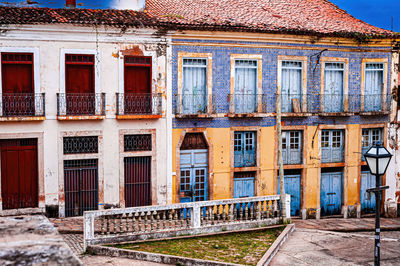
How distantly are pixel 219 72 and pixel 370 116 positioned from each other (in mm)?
6762

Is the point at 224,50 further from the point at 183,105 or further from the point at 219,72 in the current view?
the point at 183,105

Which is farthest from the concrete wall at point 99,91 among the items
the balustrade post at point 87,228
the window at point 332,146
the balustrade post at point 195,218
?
the window at point 332,146

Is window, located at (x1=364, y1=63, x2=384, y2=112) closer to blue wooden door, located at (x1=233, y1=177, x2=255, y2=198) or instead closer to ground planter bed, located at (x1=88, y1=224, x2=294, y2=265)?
blue wooden door, located at (x1=233, y1=177, x2=255, y2=198)

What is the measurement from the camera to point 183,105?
17.6 metres

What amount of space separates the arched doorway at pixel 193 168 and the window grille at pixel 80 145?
313cm

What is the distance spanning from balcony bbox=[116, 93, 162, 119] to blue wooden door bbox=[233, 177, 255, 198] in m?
4.08

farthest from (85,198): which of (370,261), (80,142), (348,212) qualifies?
(348,212)

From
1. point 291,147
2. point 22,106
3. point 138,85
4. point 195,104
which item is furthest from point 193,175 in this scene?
point 22,106

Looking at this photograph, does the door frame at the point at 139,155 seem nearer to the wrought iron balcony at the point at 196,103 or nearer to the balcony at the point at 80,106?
the balcony at the point at 80,106

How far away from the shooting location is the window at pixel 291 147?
19.1 metres

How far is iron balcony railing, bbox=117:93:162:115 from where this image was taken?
16.6 metres

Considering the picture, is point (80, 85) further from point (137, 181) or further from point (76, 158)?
point (137, 181)

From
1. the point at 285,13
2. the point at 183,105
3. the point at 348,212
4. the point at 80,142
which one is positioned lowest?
the point at 348,212

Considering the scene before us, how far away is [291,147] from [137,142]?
6157mm
